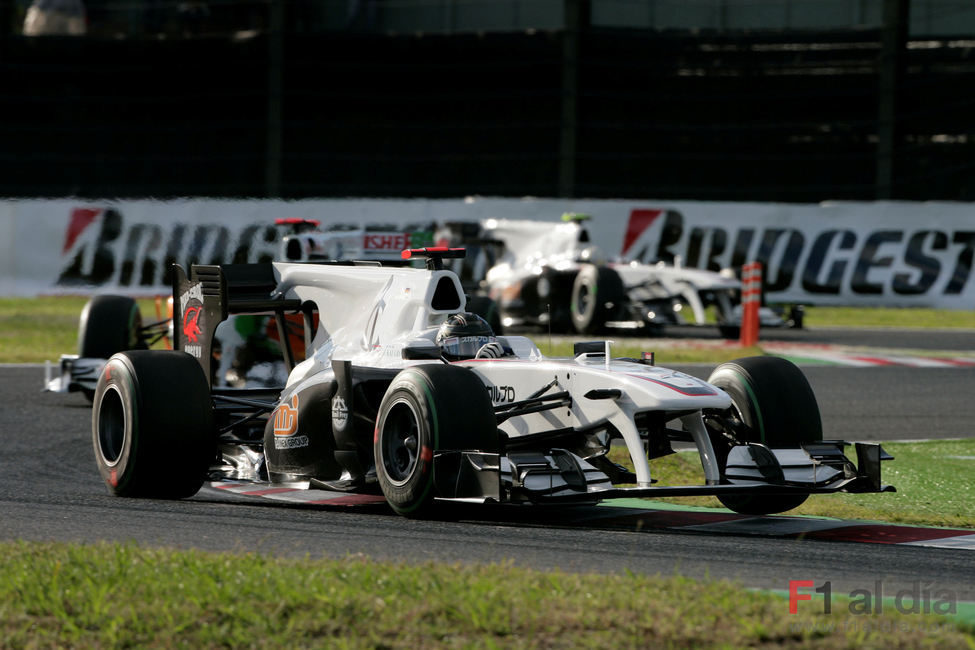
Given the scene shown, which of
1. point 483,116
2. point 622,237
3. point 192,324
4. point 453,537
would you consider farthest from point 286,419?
point 483,116

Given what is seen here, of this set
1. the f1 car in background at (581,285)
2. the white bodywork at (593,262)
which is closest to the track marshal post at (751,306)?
the f1 car in background at (581,285)

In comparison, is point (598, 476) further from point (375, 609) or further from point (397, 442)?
point (375, 609)

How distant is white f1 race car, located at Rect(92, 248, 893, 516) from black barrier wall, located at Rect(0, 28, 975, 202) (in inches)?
829

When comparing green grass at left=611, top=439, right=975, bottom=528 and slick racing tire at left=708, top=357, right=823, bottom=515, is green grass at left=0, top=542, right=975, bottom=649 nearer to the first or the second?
slick racing tire at left=708, top=357, right=823, bottom=515

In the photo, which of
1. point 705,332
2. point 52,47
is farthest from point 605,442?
point 52,47

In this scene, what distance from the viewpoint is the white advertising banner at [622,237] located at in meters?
25.3

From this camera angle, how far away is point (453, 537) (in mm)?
6566

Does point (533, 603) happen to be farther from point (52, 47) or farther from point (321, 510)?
point (52, 47)

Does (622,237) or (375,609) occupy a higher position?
(622,237)

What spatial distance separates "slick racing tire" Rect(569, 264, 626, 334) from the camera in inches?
776

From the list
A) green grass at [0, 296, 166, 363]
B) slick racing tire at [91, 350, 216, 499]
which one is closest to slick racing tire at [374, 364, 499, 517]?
slick racing tire at [91, 350, 216, 499]

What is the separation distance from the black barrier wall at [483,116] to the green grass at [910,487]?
18993 mm

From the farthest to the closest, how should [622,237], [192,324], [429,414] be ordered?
[622,237] → [192,324] → [429,414]

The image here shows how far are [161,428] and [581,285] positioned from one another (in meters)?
12.8
